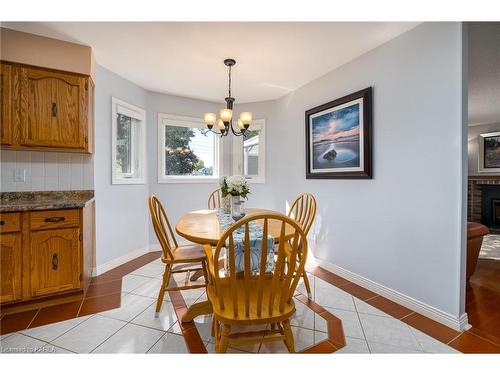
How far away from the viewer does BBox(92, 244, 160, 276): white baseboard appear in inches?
112

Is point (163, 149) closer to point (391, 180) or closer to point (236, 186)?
point (236, 186)

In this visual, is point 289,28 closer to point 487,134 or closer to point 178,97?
point 178,97

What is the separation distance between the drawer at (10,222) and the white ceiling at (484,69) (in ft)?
13.4

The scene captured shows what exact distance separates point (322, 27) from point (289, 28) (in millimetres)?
272

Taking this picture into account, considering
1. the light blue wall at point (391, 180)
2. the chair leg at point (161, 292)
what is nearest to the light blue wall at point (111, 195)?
the light blue wall at point (391, 180)

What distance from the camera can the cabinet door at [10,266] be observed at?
193cm

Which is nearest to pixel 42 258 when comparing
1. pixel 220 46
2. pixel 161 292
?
pixel 161 292

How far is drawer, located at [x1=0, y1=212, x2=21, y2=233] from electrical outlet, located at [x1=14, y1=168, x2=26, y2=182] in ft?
2.02

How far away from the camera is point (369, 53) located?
2436 mm

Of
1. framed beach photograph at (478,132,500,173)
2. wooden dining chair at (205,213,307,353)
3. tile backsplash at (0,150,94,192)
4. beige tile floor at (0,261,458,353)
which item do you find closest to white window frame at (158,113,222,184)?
tile backsplash at (0,150,94,192)

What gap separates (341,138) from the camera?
8.95 ft

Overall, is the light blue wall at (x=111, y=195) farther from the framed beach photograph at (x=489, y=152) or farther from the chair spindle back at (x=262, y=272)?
the framed beach photograph at (x=489, y=152)

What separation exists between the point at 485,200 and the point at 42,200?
787 cm
